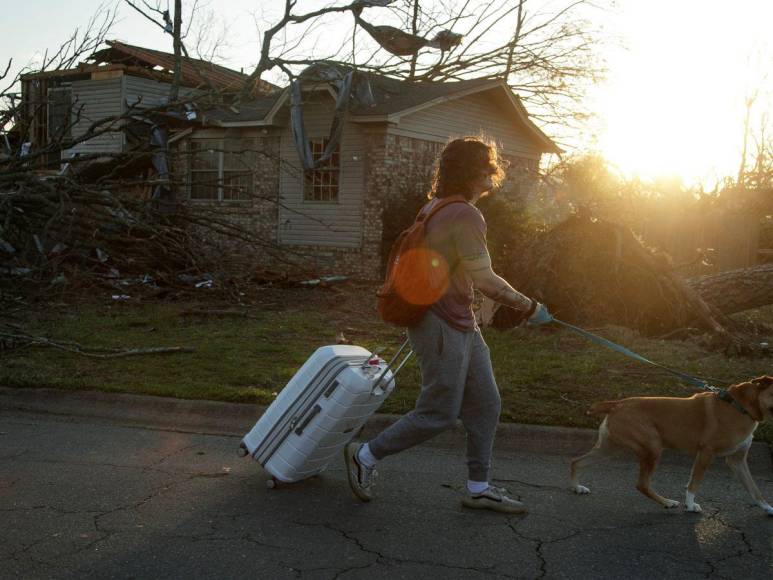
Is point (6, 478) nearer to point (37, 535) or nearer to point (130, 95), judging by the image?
point (37, 535)

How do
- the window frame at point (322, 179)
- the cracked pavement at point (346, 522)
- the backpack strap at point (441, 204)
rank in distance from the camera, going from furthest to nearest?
the window frame at point (322, 179)
the backpack strap at point (441, 204)
the cracked pavement at point (346, 522)

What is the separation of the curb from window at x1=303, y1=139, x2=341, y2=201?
1384 cm

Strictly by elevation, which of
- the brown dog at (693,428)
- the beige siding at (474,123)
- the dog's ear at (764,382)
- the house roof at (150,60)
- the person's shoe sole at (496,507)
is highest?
the house roof at (150,60)

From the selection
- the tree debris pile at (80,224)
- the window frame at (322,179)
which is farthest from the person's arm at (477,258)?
the window frame at (322,179)

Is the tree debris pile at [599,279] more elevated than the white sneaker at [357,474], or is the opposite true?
the tree debris pile at [599,279]

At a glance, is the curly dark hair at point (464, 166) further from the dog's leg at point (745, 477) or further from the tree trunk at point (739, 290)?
the tree trunk at point (739, 290)

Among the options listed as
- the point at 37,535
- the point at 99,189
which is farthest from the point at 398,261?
the point at 99,189

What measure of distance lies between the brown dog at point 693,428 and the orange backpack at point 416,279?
133 centimetres

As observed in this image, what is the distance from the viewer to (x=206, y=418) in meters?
7.25

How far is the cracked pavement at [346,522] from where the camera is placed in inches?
163

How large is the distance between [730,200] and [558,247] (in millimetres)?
19679

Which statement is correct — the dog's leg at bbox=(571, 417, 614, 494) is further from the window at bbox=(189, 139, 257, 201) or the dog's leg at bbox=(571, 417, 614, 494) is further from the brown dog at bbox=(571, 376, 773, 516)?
the window at bbox=(189, 139, 257, 201)

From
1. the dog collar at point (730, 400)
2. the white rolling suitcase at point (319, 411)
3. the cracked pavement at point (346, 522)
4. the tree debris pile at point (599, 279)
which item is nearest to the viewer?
the cracked pavement at point (346, 522)

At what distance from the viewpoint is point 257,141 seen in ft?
72.9
